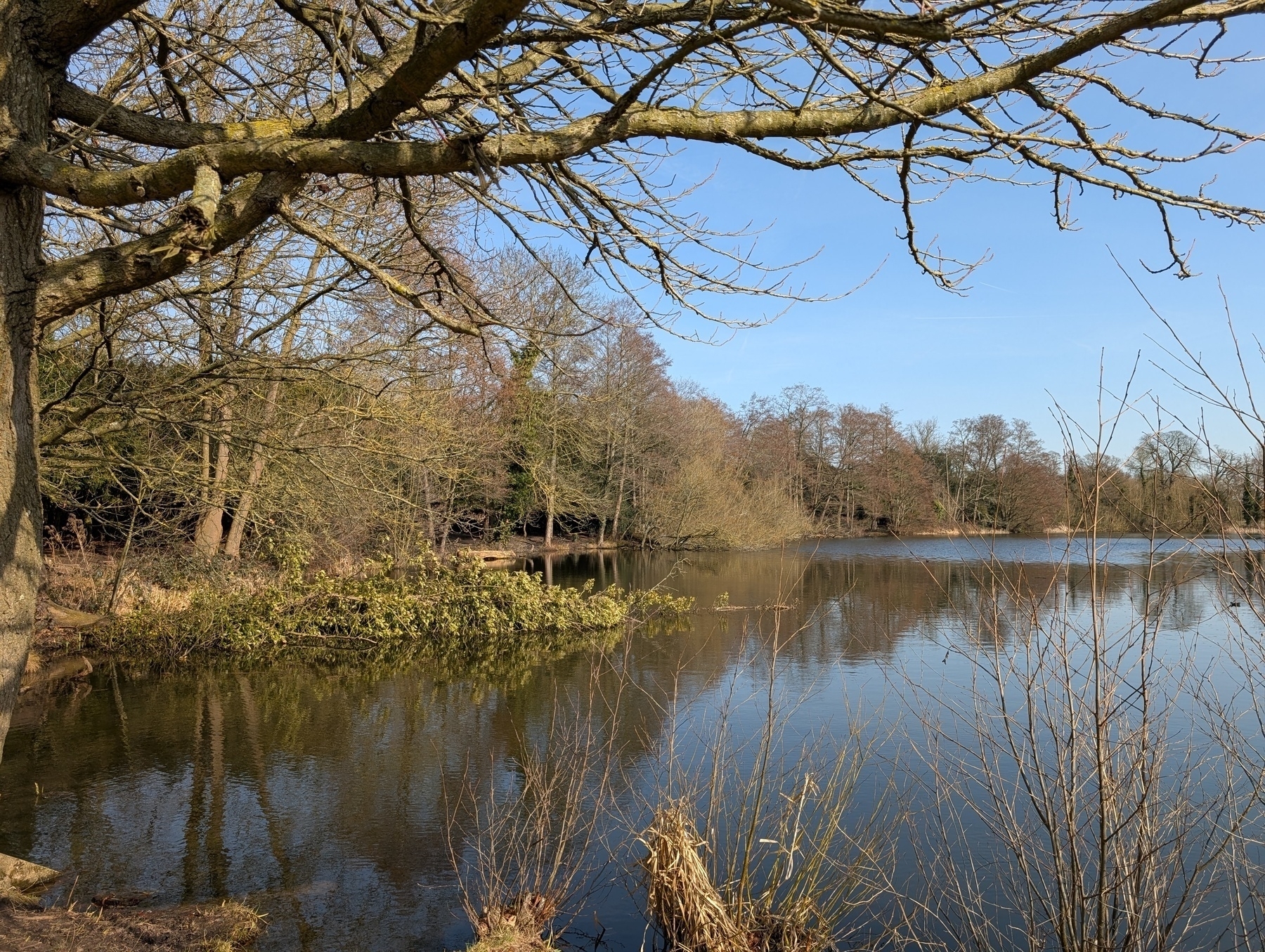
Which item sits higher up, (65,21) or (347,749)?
(65,21)

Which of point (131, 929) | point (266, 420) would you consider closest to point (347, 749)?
point (266, 420)

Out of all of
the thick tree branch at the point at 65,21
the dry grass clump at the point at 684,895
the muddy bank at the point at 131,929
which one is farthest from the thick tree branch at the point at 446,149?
the dry grass clump at the point at 684,895

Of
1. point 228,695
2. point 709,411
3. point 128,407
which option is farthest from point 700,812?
point 709,411

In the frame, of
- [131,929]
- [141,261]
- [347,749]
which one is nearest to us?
[141,261]

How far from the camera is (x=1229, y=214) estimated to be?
12.8 ft

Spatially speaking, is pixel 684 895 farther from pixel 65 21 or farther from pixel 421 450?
pixel 421 450

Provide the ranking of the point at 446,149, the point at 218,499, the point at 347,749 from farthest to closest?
the point at 218,499 < the point at 347,749 < the point at 446,149

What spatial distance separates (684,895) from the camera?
479 cm

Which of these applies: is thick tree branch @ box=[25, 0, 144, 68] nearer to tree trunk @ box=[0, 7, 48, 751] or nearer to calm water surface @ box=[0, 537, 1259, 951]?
tree trunk @ box=[0, 7, 48, 751]

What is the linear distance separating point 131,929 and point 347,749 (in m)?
4.17

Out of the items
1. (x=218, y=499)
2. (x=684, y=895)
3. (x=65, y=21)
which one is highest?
(x=65, y=21)

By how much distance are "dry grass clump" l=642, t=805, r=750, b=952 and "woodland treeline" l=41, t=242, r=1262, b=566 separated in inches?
82.8

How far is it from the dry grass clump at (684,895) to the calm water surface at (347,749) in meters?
0.46

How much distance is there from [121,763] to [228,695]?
2699 mm
